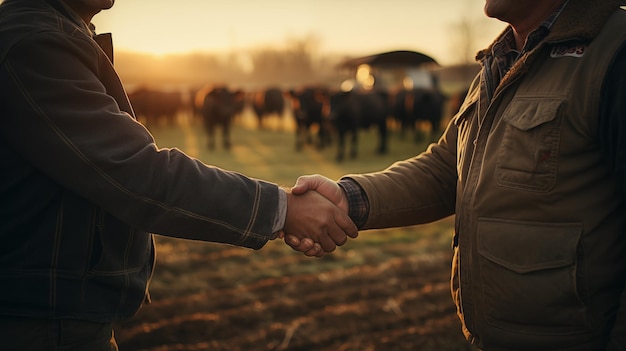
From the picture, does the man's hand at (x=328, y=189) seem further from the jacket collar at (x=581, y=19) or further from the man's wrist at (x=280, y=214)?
the jacket collar at (x=581, y=19)

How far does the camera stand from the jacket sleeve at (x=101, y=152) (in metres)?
1.64

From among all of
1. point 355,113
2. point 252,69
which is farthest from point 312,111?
point 252,69

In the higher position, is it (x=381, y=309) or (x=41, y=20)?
(x=41, y=20)

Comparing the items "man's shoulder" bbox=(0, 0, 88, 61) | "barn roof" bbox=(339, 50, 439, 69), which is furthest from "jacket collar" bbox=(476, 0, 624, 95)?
"barn roof" bbox=(339, 50, 439, 69)

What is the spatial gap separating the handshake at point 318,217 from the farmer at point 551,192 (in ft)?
2.42

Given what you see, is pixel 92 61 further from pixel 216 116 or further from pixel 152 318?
pixel 216 116

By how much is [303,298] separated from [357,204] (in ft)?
7.99

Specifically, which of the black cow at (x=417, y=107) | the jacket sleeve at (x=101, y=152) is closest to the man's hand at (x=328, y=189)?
the jacket sleeve at (x=101, y=152)

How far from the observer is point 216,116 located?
56.0 ft

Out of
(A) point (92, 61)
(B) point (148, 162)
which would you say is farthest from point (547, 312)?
(A) point (92, 61)

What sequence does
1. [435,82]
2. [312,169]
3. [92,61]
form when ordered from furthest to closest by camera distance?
[435,82]
[312,169]
[92,61]

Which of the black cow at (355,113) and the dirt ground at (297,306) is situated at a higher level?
the dirt ground at (297,306)

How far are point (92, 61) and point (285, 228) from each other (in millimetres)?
1161

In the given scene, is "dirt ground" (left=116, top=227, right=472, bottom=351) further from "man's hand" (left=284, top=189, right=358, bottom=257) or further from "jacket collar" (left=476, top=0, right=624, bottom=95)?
"jacket collar" (left=476, top=0, right=624, bottom=95)
